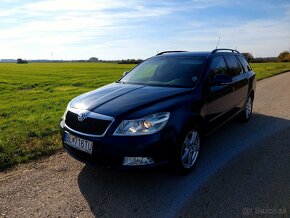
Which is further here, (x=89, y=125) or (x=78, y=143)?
(x=78, y=143)

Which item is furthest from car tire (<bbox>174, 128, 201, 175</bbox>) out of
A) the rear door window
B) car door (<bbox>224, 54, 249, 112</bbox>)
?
the rear door window

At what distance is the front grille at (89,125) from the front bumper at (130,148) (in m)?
0.09

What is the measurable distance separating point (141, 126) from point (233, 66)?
10.8 ft

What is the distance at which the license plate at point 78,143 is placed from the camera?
3.49 meters

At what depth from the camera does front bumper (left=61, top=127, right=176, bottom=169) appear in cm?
331

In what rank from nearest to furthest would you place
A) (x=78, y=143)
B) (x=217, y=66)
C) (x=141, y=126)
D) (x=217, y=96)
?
(x=141, y=126)
(x=78, y=143)
(x=217, y=96)
(x=217, y=66)

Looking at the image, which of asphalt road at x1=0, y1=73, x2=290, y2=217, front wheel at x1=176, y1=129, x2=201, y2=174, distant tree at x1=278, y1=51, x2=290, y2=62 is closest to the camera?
asphalt road at x1=0, y1=73, x2=290, y2=217

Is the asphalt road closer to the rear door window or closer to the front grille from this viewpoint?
the front grille

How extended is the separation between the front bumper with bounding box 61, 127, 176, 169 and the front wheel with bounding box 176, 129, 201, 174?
0.83 ft

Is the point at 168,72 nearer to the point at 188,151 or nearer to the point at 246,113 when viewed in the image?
the point at 188,151

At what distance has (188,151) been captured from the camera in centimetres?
406

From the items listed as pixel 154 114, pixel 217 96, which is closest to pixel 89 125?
pixel 154 114

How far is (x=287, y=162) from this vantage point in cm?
442

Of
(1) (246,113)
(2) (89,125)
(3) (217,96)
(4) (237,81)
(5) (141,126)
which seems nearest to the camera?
(5) (141,126)
